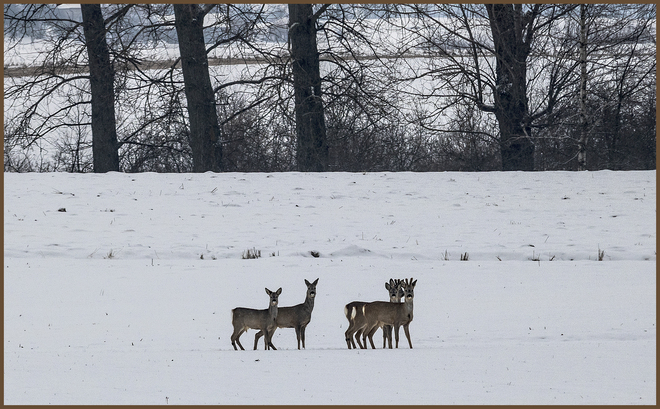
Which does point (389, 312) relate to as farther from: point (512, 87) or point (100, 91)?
point (100, 91)

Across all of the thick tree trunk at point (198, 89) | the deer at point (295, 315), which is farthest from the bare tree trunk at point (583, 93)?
the deer at point (295, 315)

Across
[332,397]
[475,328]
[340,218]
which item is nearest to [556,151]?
[340,218]

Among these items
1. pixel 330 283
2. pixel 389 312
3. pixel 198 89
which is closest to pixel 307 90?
pixel 198 89

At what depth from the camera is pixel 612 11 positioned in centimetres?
2352

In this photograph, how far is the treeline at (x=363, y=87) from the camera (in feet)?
78.3

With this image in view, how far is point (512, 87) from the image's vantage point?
2477cm

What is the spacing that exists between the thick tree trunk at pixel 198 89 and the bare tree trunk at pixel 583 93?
11.2 meters

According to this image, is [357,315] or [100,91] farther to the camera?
[100,91]

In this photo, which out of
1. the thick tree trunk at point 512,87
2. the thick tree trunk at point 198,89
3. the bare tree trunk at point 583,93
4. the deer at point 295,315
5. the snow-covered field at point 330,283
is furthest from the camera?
the thick tree trunk at point 512,87

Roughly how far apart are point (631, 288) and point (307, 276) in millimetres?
4812

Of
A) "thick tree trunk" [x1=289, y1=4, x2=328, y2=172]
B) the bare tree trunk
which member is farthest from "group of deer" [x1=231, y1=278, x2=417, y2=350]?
the bare tree trunk

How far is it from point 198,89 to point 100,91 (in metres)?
4.01

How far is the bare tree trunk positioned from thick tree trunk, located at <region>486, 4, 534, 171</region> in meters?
1.57

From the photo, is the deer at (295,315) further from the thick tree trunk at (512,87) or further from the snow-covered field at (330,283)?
the thick tree trunk at (512,87)
